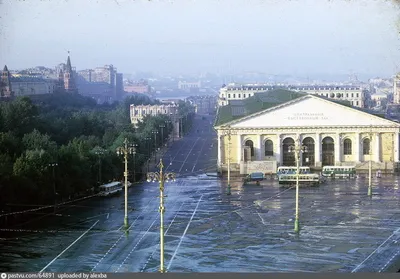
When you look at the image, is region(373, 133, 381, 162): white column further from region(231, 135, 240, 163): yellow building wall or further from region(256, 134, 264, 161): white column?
region(231, 135, 240, 163): yellow building wall

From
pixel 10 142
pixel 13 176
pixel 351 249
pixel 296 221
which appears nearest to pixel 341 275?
pixel 351 249

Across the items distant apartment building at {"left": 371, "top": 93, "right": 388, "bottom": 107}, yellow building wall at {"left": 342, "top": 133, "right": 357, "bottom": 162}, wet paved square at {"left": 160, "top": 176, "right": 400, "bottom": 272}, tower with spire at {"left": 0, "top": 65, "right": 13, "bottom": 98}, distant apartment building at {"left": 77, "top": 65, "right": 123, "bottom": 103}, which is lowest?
wet paved square at {"left": 160, "top": 176, "right": 400, "bottom": 272}

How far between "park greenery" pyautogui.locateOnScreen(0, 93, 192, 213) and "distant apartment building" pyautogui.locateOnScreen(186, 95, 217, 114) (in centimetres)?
454

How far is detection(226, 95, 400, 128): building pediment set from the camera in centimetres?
1425

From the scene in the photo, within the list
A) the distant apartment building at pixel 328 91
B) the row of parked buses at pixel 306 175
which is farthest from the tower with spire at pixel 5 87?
the distant apartment building at pixel 328 91

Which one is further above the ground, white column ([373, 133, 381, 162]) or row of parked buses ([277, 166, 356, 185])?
white column ([373, 133, 381, 162])

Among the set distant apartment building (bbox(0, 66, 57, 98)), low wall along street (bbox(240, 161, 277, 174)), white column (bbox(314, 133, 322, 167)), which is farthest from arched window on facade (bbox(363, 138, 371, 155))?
distant apartment building (bbox(0, 66, 57, 98))

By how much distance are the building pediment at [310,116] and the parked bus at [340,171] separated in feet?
5.37

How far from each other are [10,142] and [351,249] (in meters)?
5.29

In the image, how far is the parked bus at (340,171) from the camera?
40.7ft

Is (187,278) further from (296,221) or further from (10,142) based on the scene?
(10,142)

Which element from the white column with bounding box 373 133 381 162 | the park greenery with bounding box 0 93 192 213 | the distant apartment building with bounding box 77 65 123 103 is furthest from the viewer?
the distant apartment building with bounding box 77 65 123 103

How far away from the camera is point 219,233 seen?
730 cm

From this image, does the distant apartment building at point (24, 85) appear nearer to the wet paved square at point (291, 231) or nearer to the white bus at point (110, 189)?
the white bus at point (110, 189)
